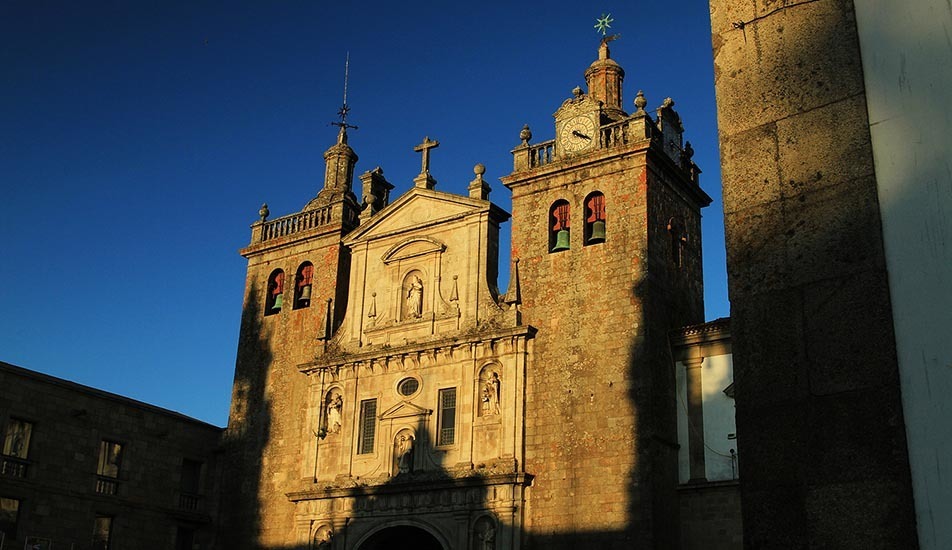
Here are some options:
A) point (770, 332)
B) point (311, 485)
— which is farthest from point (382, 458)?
point (770, 332)

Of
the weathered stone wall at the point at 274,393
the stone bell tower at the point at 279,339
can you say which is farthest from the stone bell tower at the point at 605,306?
the weathered stone wall at the point at 274,393

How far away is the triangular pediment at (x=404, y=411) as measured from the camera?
2745 cm

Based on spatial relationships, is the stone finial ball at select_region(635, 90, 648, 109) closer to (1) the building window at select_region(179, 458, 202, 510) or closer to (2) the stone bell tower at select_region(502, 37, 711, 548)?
(2) the stone bell tower at select_region(502, 37, 711, 548)

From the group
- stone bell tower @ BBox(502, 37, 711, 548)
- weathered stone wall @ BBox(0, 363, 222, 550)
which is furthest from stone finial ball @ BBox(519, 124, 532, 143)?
weathered stone wall @ BBox(0, 363, 222, 550)

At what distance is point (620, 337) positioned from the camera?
24.8m

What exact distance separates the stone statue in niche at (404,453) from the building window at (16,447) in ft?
32.5

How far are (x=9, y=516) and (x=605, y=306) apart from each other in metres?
16.3

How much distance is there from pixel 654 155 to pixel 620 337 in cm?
489

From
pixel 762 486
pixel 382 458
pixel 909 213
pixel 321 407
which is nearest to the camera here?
pixel 909 213

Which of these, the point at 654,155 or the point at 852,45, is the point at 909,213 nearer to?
the point at 852,45

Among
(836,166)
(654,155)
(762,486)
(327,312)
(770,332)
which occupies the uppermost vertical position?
(654,155)

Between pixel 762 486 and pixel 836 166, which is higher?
pixel 836 166

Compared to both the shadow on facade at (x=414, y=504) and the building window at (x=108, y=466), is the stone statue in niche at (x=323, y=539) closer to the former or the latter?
the shadow on facade at (x=414, y=504)

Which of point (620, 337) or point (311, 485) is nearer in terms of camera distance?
point (620, 337)
